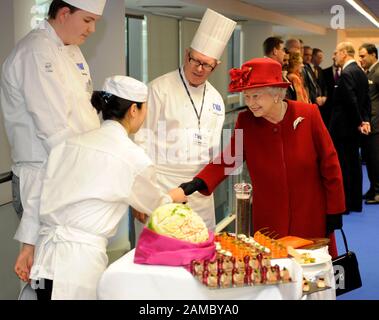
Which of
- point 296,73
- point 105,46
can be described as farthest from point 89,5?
point 296,73

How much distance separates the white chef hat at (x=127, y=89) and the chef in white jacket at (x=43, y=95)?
1.14 ft

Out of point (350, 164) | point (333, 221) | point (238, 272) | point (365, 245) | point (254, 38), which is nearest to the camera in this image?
point (238, 272)

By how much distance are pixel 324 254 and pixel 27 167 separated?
1.18 meters

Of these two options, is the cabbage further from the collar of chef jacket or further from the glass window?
the glass window

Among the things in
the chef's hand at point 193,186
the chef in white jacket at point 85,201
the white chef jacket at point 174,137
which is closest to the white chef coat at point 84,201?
the chef in white jacket at point 85,201

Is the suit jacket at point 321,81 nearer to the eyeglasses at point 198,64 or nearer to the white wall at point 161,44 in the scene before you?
the white wall at point 161,44

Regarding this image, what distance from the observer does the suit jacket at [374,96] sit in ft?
23.4

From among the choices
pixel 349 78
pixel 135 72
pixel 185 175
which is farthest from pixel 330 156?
pixel 135 72

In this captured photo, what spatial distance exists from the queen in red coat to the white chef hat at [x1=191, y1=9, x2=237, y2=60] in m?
0.74

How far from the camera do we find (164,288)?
6.32 ft

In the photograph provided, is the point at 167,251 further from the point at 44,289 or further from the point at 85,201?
the point at 44,289

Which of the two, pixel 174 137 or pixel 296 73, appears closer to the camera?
pixel 174 137

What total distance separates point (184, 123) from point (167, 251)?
161cm
